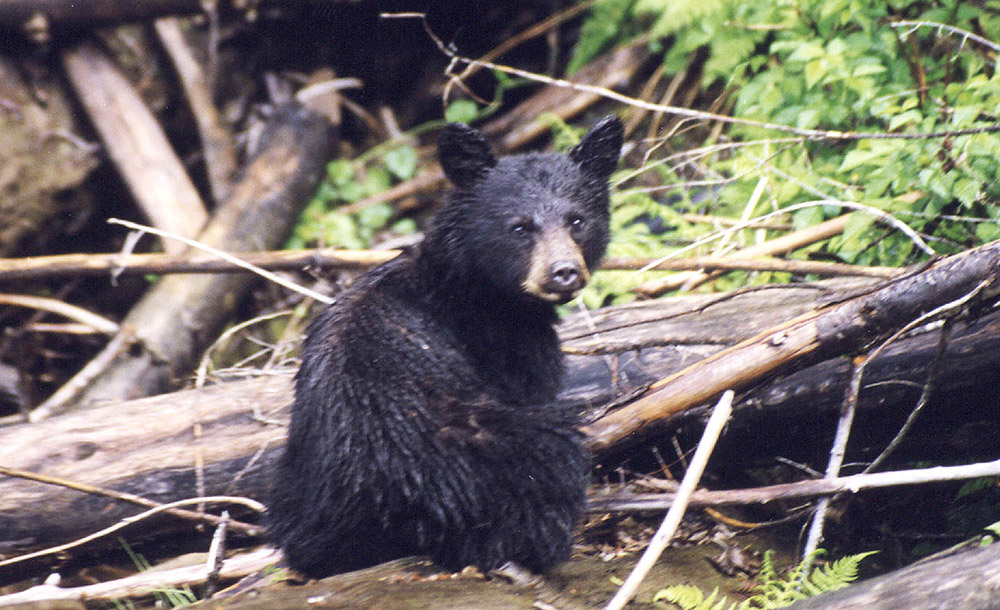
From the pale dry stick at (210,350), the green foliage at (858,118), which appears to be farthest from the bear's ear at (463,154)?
the pale dry stick at (210,350)

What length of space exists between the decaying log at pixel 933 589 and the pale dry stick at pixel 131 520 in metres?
2.34

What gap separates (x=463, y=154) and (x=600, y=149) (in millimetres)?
677

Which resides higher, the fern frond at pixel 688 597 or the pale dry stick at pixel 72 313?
the pale dry stick at pixel 72 313

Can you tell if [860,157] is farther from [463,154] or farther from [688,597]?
[688,597]

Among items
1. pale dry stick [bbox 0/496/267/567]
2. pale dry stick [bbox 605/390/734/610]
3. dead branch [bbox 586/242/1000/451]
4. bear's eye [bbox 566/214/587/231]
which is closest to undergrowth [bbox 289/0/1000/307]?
bear's eye [bbox 566/214/587/231]

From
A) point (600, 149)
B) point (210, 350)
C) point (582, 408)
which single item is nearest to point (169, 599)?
point (210, 350)

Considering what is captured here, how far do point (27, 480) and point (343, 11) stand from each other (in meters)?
5.37

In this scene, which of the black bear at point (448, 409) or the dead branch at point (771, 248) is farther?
the dead branch at point (771, 248)

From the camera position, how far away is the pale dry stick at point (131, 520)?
3.67 metres

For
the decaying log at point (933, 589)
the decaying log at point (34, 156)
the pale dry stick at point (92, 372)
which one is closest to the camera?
the decaying log at point (933, 589)

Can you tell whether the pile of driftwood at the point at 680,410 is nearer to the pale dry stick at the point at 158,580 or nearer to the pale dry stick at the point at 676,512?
the pale dry stick at the point at 158,580

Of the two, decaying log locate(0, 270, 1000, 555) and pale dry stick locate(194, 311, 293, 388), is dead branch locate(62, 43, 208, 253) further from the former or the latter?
decaying log locate(0, 270, 1000, 555)

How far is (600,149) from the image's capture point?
4.05m

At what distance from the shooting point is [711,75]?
6.31 m
